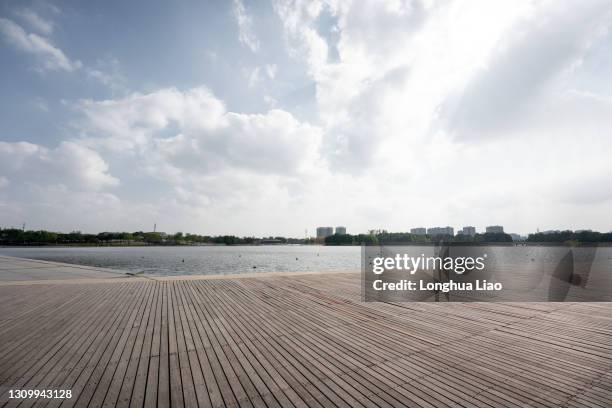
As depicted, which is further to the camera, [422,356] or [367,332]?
[367,332]

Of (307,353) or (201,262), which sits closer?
(307,353)

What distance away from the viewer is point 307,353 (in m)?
5.58

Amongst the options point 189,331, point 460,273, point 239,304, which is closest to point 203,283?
point 239,304

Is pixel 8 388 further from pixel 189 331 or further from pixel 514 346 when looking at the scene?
pixel 514 346

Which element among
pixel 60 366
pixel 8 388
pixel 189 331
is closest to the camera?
pixel 8 388

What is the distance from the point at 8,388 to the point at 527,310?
13.3 m

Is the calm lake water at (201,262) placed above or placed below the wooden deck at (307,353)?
below

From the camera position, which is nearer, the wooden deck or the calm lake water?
the wooden deck

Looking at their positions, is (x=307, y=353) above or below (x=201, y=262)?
above

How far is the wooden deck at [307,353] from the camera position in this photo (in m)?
4.08

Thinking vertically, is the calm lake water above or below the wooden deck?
below

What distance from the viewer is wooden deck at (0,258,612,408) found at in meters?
4.08

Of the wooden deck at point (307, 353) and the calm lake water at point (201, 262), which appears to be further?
the calm lake water at point (201, 262)

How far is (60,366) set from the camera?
496 cm
